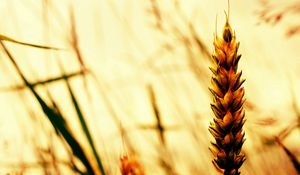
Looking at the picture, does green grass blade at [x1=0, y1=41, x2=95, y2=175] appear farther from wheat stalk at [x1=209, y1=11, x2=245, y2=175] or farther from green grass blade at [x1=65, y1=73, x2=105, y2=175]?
wheat stalk at [x1=209, y1=11, x2=245, y2=175]

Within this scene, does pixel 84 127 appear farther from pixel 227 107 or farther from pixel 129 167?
pixel 227 107

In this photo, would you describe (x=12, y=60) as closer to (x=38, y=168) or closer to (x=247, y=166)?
(x=38, y=168)

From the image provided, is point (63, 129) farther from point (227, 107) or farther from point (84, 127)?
point (227, 107)

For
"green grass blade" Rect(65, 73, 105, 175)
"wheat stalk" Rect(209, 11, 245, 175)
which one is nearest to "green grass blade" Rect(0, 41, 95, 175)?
"green grass blade" Rect(65, 73, 105, 175)

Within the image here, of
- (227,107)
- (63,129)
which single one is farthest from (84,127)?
(227,107)

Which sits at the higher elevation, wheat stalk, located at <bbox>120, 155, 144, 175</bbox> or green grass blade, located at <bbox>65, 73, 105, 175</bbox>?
green grass blade, located at <bbox>65, 73, 105, 175</bbox>

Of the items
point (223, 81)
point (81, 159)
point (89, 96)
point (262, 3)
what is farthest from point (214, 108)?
point (262, 3)
